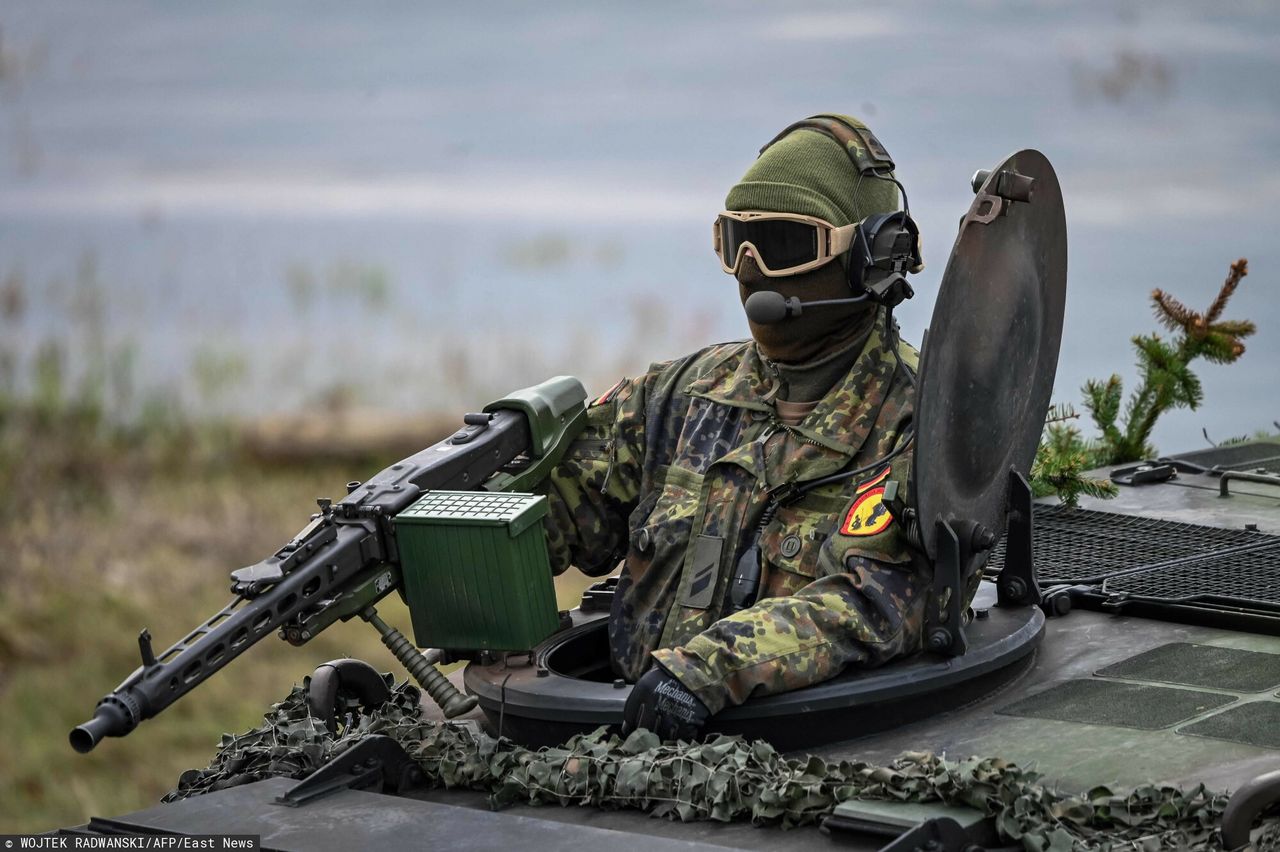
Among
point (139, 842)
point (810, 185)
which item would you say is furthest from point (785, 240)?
point (139, 842)

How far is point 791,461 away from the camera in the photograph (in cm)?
455

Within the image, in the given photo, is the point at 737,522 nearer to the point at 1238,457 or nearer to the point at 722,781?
the point at 722,781

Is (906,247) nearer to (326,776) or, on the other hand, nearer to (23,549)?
(326,776)

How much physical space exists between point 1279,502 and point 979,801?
3.08 meters

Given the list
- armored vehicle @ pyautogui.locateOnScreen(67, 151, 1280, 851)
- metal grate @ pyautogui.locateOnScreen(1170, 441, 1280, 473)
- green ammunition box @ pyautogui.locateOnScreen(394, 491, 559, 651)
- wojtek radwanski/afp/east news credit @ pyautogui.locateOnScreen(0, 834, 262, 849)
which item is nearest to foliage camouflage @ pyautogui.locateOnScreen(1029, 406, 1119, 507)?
metal grate @ pyautogui.locateOnScreen(1170, 441, 1280, 473)

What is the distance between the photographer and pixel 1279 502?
6234mm

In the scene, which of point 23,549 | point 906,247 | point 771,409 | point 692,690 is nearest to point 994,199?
point 906,247

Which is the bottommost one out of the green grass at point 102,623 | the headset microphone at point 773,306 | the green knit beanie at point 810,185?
the green grass at point 102,623

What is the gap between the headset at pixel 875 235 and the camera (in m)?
4.50

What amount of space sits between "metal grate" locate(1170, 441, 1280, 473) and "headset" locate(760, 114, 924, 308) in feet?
8.25

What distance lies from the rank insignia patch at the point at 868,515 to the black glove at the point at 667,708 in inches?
22.5

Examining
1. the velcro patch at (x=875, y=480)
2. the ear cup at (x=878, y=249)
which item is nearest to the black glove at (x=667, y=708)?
the velcro patch at (x=875, y=480)

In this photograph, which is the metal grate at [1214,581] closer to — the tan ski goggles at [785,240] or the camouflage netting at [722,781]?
the tan ski goggles at [785,240]

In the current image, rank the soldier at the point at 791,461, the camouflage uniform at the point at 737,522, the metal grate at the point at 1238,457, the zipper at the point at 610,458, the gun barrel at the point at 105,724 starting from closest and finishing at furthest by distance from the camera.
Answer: the gun barrel at the point at 105,724
the camouflage uniform at the point at 737,522
the soldier at the point at 791,461
the zipper at the point at 610,458
the metal grate at the point at 1238,457
